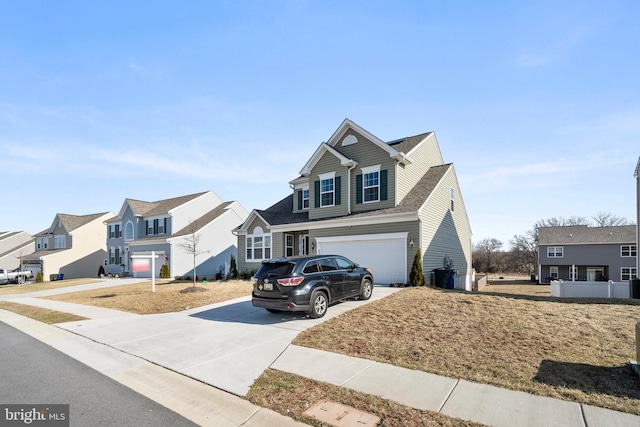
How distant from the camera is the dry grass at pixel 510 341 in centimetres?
515

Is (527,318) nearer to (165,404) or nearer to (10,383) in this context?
(165,404)

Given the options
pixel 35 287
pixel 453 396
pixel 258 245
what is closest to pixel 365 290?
pixel 453 396

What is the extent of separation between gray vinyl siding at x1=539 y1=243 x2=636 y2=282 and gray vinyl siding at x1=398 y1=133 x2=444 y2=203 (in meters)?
30.9

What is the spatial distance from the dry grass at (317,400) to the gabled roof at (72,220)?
45879 millimetres

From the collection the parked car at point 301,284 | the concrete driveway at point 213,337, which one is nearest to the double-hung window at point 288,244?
the concrete driveway at point 213,337

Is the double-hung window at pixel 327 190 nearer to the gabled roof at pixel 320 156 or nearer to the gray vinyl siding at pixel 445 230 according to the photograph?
the gabled roof at pixel 320 156

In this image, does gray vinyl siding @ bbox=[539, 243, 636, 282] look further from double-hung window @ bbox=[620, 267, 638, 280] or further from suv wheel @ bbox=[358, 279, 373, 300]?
suv wheel @ bbox=[358, 279, 373, 300]

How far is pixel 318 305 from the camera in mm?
9711

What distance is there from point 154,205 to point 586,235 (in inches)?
1995

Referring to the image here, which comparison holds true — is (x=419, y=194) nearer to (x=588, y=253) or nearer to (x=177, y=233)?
(x=177, y=233)

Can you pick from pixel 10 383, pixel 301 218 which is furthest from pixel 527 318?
pixel 301 218

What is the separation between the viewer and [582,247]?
41.7 meters

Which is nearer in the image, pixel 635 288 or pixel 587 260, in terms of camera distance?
pixel 635 288

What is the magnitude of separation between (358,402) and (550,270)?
4946 cm
